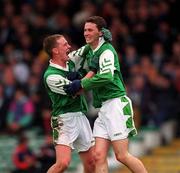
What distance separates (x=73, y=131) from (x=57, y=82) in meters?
0.68

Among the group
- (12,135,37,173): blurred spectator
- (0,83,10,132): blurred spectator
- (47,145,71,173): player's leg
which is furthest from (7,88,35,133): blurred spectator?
(47,145,71,173): player's leg

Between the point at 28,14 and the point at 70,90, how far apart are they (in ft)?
30.9

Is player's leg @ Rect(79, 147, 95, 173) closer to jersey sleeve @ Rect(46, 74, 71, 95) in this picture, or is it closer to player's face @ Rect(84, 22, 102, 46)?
jersey sleeve @ Rect(46, 74, 71, 95)

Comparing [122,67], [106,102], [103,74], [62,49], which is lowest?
[122,67]

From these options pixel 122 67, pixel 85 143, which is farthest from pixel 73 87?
pixel 122 67

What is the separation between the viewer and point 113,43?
18.5 m

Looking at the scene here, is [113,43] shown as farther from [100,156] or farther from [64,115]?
[100,156]

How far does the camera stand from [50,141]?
1681 centimetres

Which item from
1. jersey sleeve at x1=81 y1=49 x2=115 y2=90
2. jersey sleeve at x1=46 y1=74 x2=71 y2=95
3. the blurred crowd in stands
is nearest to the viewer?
jersey sleeve at x1=81 y1=49 x2=115 y2=90

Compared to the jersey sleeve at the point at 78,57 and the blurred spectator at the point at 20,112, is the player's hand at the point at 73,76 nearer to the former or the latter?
the jersey sleeve at the point at 78,57

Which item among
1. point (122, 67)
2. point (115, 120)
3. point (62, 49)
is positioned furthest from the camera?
point (122, 67)

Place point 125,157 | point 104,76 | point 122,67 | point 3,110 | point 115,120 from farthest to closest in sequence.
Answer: point 3,110 < point 122,67 < point 115,120 < point 125,157 < point 104,76

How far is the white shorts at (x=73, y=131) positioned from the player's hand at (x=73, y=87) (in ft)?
1.44

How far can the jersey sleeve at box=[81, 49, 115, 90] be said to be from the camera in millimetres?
11233
